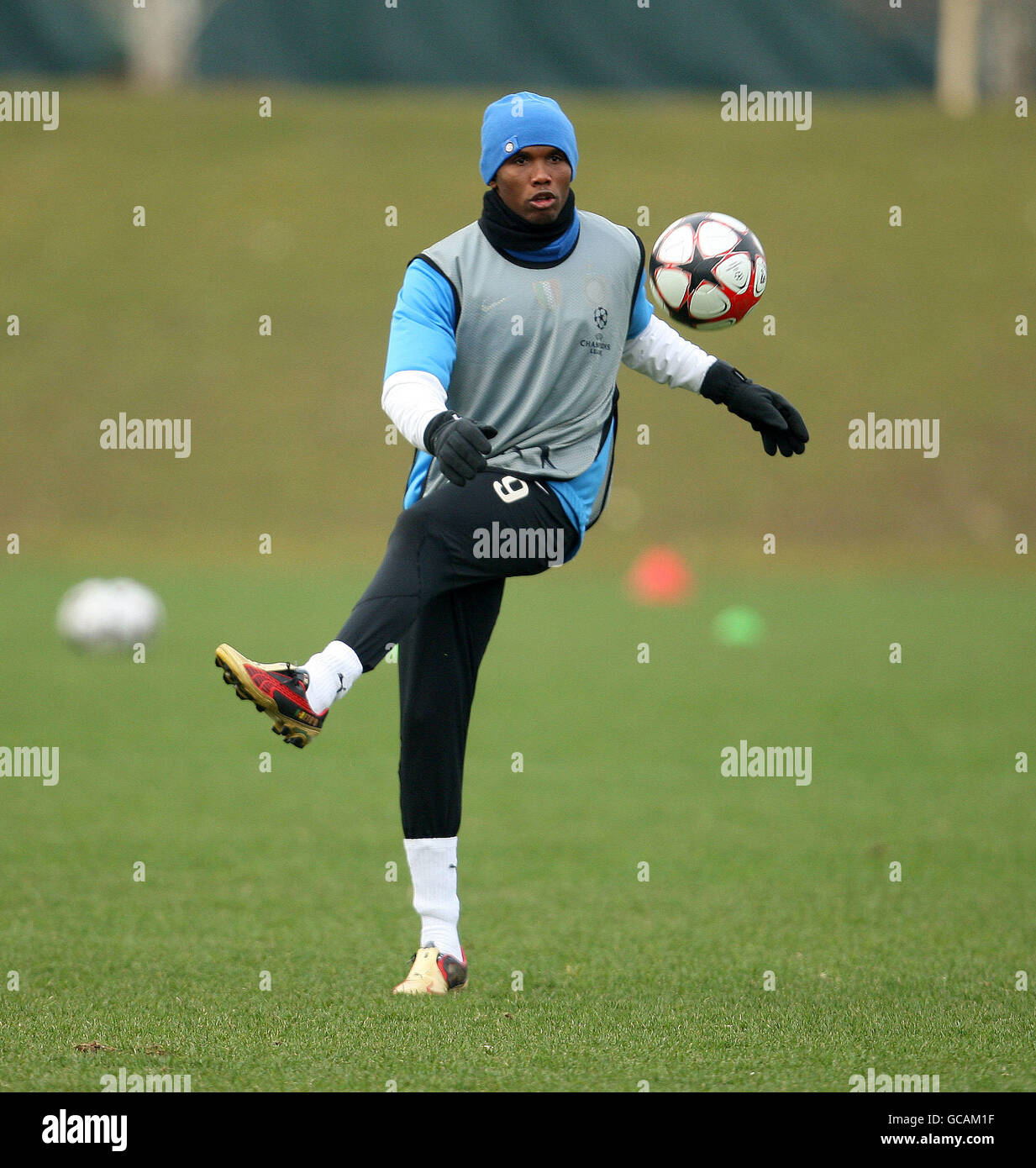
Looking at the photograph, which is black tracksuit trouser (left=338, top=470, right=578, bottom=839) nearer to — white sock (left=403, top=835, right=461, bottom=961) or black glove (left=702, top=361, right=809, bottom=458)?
white sock (left=403, top=835, right=461, bottom=961)

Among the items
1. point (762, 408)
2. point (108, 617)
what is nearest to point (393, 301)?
point (108, 617)

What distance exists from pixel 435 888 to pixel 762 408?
175 cm

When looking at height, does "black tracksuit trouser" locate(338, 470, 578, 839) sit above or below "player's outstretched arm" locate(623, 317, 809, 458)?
below

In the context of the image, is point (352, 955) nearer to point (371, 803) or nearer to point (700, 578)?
point (371, 803)

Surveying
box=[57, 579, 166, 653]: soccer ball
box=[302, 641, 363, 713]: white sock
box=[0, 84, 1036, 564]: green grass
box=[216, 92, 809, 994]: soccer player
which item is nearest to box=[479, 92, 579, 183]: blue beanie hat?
box=[216, 92, 809, 994]: soccer player

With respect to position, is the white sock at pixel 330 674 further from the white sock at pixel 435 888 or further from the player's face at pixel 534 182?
the player's face at pixel 534 182

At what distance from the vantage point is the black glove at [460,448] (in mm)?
3742

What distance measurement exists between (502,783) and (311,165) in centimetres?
2131

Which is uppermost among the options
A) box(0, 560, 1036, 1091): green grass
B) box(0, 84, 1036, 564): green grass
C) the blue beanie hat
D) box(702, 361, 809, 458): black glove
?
box(0, 84, 1036, 564): green grass

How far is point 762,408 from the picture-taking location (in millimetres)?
4547

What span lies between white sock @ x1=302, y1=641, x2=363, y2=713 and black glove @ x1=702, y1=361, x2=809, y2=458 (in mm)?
1389

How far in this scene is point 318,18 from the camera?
2764 centimetres

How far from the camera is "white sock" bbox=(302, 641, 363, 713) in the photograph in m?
3.81
